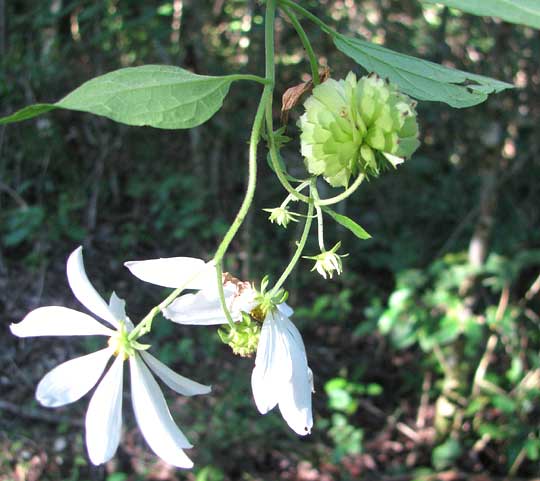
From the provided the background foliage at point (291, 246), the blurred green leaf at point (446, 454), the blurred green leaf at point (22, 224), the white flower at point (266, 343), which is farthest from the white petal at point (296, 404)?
the blurred green leaf at point (22, 224)

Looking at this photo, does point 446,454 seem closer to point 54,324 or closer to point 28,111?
point 54,324

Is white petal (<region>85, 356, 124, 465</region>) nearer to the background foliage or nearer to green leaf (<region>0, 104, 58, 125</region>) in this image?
green leaf (<region>0, 104, 58, 125</region>)

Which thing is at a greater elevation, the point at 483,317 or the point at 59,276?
the point at 483,317

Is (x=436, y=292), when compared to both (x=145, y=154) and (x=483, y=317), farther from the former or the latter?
(x=145, y=154)

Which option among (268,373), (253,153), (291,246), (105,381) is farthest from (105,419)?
(291,246)

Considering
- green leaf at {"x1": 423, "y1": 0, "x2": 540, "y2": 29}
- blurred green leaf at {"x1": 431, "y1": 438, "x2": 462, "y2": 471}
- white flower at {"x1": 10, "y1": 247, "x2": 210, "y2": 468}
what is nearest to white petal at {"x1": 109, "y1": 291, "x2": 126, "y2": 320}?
white flower at {"x1": 10, "y1": 247, "x2": 210, "y2": 468}

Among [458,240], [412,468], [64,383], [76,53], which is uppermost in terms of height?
[64,383]

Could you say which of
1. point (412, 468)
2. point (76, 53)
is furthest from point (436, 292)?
point (76, 53)
